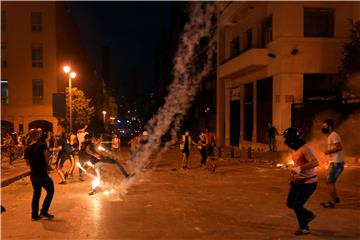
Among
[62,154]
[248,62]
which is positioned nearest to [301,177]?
[62,154]

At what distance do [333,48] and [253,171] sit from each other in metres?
12.1

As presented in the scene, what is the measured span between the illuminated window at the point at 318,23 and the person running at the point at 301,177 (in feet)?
63.5

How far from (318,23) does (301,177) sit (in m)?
20.1

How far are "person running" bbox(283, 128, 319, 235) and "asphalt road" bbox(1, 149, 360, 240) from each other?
32 centimetres

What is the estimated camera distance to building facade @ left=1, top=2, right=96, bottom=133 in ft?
138

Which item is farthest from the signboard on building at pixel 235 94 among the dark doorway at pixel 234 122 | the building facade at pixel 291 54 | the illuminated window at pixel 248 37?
the building facade at pixel 291 54

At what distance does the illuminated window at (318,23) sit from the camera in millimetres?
24875

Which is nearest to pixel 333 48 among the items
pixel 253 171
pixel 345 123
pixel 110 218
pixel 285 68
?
pixel 285 68

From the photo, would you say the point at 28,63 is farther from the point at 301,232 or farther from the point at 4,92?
the point at 301,232

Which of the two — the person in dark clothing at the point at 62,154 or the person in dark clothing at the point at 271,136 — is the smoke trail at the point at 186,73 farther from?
the person in dark clothing at the point at 62,154

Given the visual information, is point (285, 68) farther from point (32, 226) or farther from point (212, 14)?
point (32, 226)

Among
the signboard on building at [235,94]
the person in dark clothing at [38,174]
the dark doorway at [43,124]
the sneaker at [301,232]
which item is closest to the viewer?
the sneaker at [301,232]

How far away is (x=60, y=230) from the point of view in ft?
23.9

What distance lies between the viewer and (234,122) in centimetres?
3456
